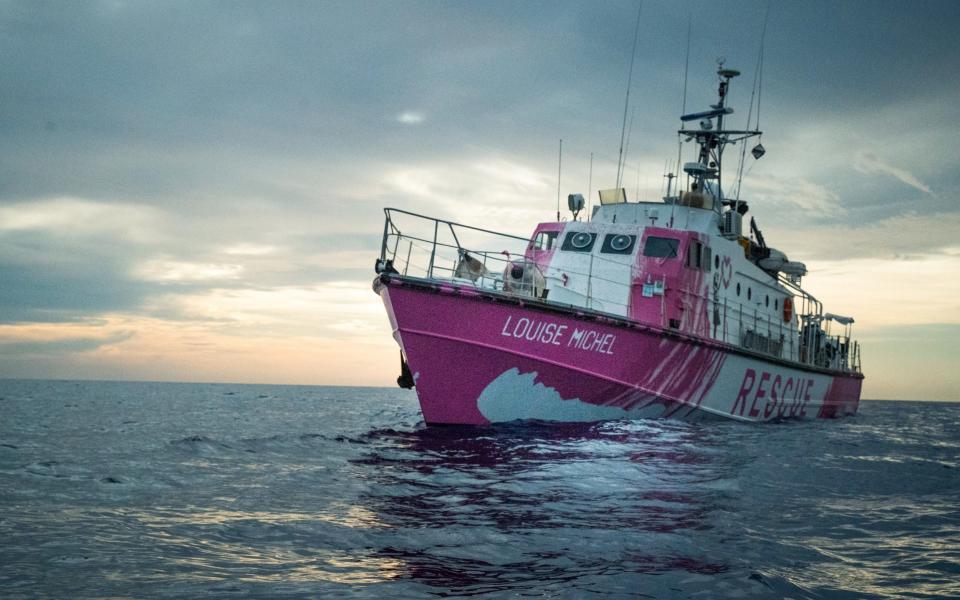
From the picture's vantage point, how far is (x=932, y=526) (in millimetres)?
7395

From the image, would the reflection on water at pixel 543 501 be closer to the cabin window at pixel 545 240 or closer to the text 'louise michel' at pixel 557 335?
the text 'louise michel' at pixel 557 335

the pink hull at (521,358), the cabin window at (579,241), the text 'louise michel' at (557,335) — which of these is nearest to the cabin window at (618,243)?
the cabin window at (579,241)

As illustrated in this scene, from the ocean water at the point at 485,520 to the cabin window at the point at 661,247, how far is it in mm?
4906

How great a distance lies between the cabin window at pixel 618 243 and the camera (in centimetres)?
1702

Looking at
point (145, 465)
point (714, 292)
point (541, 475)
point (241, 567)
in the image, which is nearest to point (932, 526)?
point (541, 475)

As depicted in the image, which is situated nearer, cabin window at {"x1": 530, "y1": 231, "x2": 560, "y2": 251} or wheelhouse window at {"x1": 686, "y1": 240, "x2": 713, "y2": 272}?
wheelhouse window at {"x1": 686, "y1": 240, "x2": 713, "y2": 272}

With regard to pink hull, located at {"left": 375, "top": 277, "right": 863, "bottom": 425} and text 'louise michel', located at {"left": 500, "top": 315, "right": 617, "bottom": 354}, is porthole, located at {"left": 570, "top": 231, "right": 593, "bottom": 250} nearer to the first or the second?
pink hull, located at {"left": 375, "top": 277, "right": 863, "bottom": 425}

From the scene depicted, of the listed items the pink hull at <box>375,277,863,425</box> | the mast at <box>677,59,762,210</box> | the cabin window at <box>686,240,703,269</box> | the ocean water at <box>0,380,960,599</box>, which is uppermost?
the mast at <box>677,59,762,210</box>

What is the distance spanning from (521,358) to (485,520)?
6.37 metres

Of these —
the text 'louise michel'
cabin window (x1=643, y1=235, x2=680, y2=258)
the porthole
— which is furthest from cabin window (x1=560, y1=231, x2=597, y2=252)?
the text 'louise michel'

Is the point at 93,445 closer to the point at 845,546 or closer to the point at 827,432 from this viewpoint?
the point at 845,546

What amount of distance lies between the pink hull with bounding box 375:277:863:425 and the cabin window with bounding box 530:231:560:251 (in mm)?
4050

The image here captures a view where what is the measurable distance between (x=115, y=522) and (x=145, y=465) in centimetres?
440

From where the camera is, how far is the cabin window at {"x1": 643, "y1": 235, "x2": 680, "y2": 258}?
16844mm
